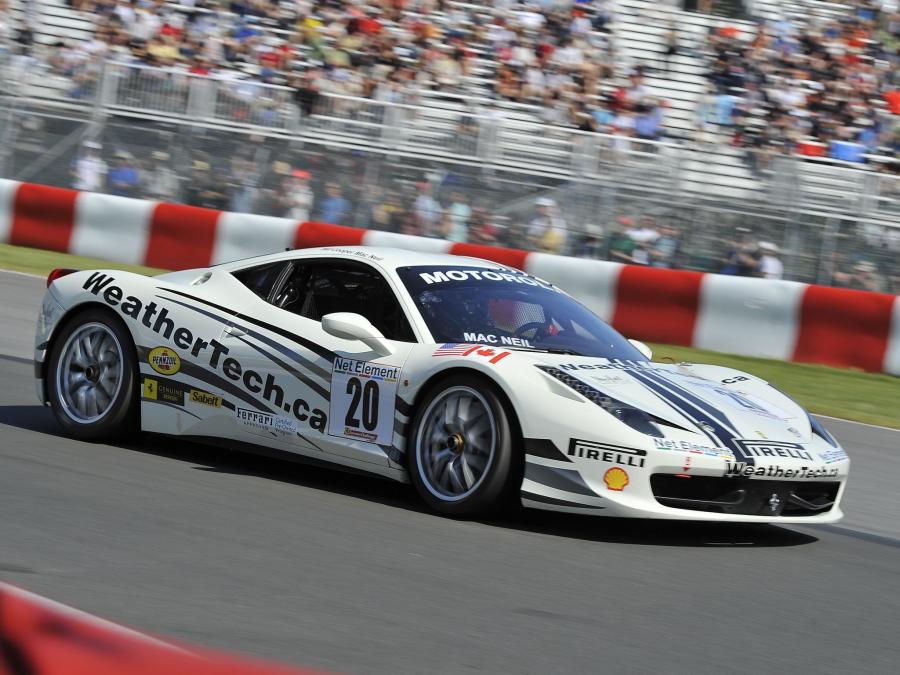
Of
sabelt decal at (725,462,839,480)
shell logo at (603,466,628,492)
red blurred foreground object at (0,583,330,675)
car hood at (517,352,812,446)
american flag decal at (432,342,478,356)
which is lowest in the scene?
shell logo at (603,466,628,492)

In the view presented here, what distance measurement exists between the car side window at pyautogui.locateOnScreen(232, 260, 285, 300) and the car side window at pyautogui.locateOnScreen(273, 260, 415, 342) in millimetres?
77

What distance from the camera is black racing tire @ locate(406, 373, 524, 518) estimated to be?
576 cm

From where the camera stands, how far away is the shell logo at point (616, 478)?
554cm

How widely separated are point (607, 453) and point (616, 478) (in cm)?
11

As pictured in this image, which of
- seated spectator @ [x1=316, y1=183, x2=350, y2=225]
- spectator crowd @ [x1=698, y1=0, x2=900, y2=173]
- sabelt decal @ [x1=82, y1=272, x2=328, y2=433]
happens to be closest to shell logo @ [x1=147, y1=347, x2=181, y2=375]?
sabelt decal @ [x1=82, y1=272, x2=328, y2=433]

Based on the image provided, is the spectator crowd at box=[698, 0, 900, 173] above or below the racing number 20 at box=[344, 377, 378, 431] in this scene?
above

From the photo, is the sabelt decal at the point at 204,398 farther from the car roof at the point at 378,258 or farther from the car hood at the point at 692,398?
the car hood at the point at 692,398

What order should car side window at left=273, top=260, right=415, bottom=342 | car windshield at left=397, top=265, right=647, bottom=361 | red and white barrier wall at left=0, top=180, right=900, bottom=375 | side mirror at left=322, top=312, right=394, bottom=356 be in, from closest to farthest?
side mirror at left=322, top=312, right=394, bottom=356 → car windshield at left=397, top=265, right=647, bottom=361 → car side window at left=273, top=260, right=415, bottom=342 → red and white barrier wall at left=0, top=180, right=900, bottom=375

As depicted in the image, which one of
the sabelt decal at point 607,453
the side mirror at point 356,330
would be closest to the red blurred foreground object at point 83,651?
the sabelt decal at point 607,453

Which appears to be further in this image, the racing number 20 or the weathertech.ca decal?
the racing number 20

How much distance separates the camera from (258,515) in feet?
18.4

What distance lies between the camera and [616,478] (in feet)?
18.2

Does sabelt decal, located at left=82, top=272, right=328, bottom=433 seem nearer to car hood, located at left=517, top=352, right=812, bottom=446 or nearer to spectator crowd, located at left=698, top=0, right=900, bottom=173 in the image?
car hood, located at left=517, top=352, right=812, bottom=446

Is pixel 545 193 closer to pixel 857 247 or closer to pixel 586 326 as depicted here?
pixel 857 247
